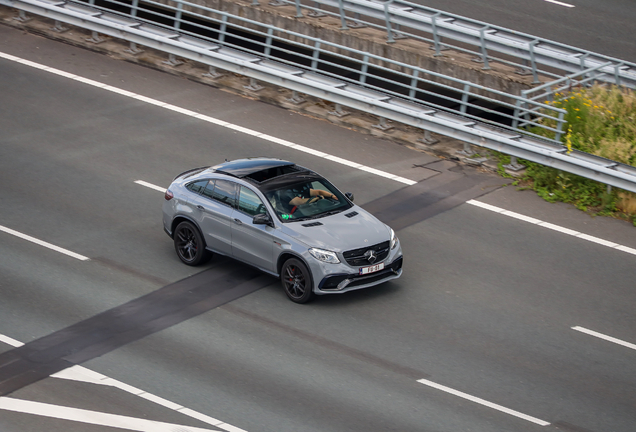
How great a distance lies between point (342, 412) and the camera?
10531 millimetres

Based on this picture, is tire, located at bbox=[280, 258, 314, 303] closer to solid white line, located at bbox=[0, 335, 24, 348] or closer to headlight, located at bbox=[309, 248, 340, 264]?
headlight, located at bbox=[309, 248, 340, 264]

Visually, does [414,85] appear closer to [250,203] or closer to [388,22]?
[388,22]

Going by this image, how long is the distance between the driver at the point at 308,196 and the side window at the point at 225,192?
0.91 meters

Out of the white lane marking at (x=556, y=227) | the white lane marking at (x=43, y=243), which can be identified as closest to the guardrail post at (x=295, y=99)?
the white lane marking at (x=556, y=227)

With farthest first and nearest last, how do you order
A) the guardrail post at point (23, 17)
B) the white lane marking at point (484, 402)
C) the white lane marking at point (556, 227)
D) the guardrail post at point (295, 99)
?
the guardrail post at point (23, 17)
the guardrail post at point (295, 99)
the white lane marking at point (556, 227)
the white lane marking at point (484, 402)

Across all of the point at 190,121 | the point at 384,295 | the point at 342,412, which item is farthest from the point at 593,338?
the point at 190,121

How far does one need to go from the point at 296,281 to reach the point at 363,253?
3.31 feet

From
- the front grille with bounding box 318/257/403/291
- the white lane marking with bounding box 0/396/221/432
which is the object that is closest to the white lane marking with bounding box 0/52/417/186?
the front grille with bounding box 318/257/403/291

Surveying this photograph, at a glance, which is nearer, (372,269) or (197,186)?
(372,269)

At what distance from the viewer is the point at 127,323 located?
12461 mm

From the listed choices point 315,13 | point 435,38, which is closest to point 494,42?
point 435,38

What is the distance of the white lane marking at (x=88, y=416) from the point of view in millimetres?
10125

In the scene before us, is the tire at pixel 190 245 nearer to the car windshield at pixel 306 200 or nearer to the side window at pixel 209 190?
the side window at pixel 209 190

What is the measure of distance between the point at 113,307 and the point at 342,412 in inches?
156
